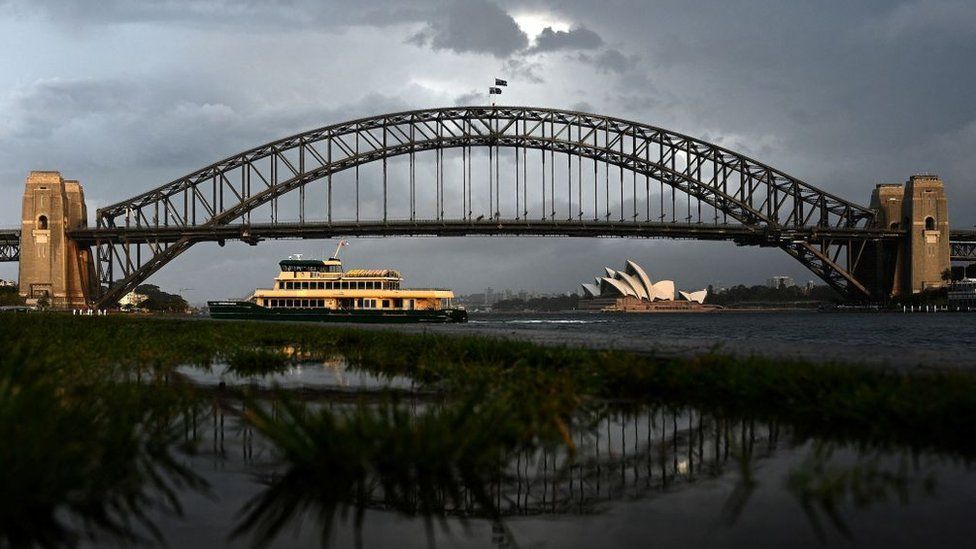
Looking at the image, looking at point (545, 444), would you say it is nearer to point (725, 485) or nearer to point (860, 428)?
point (725, 485)

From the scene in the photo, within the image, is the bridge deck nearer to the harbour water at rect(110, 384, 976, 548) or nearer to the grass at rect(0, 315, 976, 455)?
the grass at rect(0, 315, 976, 455)

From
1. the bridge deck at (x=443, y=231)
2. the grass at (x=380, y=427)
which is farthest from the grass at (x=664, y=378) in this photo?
the bridge deck at (x=443, y=231)

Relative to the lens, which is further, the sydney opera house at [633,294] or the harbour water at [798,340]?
the sydney opera house at [633,294]

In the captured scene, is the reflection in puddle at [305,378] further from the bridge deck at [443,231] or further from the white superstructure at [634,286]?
the white superstructure at [634,286]

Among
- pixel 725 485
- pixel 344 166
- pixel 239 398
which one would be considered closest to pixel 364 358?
pixel 239 398

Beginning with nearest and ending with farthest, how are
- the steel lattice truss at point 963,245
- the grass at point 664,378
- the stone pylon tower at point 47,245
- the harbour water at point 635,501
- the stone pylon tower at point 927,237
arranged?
the harbour water at point 635,501
the grass at point 664,378
the stone pylon tower at point 47,245
the stone pylon tower at point 927,237
the steel lattice truss at point 963,245

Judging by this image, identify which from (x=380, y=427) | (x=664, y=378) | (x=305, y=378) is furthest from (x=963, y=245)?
(x=380, y=427)

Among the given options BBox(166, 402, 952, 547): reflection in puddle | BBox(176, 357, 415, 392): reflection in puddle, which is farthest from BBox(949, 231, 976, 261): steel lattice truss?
BBox(166, 402, 952, 547): reflection in puddle

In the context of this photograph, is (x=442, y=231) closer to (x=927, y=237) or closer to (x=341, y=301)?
(x=341, y=301)
